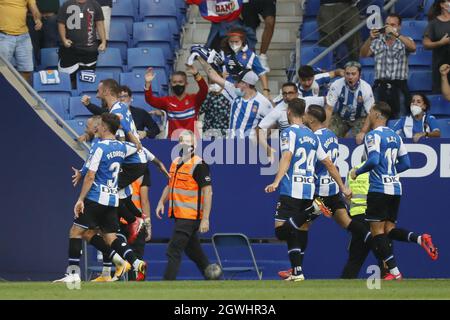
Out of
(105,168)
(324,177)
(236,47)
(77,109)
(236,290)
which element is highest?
(236,47)

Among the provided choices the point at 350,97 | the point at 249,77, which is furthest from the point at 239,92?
the point at 350,97

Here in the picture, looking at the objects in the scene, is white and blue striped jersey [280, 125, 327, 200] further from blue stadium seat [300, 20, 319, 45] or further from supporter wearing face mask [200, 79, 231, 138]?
blue stadium seat [300, 20, 319, 45]

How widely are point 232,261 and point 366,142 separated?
302 centimetres

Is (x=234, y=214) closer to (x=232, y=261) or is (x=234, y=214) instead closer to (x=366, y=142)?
(x=232, y=261)

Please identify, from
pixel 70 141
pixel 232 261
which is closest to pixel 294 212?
pixel 232 261

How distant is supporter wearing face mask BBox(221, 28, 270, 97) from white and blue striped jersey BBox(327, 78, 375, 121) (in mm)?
1047

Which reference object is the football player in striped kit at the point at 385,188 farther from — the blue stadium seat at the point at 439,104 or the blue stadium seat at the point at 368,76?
the blue stadium seat at the point at 368,76

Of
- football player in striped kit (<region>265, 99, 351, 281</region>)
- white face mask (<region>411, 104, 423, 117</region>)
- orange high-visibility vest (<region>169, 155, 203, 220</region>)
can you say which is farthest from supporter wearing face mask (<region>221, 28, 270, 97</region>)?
football player in striped kit (<region>265, 99, 351, 281</region>)

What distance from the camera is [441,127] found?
18547 mm

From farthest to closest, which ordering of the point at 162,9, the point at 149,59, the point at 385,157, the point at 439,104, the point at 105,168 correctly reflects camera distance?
the point at 162,9, the point at 149,59, the point at 439,104, the point at 385,157, the point at 105,168

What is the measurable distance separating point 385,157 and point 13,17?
6172 mm

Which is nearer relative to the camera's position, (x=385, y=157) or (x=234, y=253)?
(x=385, y=157)

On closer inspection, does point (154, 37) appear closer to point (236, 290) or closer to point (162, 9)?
point (162, 9)

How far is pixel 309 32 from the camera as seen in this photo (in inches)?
795
